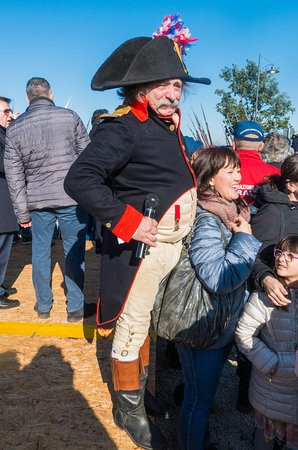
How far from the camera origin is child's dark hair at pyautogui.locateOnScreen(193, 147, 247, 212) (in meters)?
2.43

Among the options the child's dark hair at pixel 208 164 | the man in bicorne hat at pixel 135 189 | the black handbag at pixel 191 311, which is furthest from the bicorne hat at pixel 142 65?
the black handbag at pixel 191 311

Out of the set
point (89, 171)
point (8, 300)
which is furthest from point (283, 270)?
point (8, 300)

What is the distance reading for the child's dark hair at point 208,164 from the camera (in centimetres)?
243

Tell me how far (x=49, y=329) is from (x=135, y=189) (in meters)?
1.99

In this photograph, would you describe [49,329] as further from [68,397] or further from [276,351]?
[276,351]

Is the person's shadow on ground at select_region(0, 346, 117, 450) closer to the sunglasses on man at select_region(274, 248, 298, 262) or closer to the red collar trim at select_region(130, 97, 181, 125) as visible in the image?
the sunglasses on man at select_region(274, 248, 298, 262)

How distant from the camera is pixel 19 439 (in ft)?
7.83

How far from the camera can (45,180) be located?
388cm

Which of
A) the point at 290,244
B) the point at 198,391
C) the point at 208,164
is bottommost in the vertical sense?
the point at 198,391

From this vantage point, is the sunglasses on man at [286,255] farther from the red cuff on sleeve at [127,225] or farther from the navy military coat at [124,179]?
the red cuff on sleeve at [127,225]

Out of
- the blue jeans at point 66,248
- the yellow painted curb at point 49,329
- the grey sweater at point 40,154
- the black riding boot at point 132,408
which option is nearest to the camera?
the black riding boot at point 132,408

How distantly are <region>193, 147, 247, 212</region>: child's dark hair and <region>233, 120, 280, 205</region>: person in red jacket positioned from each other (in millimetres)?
692

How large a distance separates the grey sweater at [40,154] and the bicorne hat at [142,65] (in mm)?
1642

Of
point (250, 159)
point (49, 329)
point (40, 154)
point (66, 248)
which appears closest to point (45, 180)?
point (40, 154)
